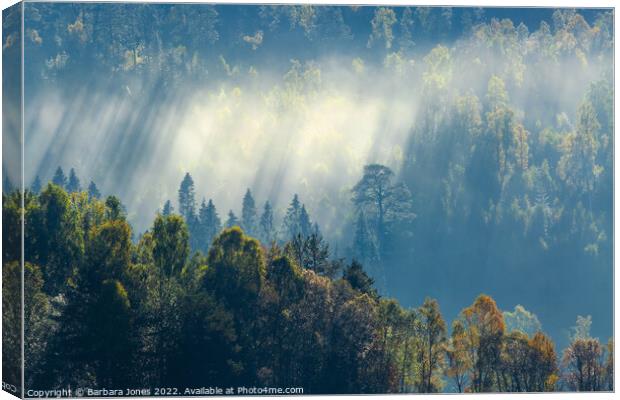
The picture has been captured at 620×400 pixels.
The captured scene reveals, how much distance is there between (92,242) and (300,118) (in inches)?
196

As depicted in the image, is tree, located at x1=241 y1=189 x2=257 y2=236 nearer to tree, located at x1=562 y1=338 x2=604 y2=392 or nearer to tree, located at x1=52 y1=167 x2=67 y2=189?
tree, located at x1=52 y1=167 x2=67 y2=189

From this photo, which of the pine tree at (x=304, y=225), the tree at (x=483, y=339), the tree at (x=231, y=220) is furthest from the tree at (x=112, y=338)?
the tree at (x=483, y=339)

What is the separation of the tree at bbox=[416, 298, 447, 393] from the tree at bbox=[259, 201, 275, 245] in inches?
137

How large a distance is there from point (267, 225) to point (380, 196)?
97.1 inches

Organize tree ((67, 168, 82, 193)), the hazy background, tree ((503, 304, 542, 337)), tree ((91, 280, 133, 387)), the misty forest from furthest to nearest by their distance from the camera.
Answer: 1. tree ((503, 304, 542, 337))
2. the hazy background
3. tree ((67, 168, 82, 193))
4. the misty forest
5. tree ((91, 280, 133, 387))

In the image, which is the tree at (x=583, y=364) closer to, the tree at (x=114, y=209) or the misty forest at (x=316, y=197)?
the misty forest at (x=316, y=197)

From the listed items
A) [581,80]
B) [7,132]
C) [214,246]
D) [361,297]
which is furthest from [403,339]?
[7,132]

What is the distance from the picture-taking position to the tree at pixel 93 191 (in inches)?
1224

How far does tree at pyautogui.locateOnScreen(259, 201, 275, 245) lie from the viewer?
31.8 metres

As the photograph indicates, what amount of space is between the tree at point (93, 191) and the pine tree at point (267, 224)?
11.2 ft

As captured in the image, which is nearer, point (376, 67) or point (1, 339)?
point (1, 339)

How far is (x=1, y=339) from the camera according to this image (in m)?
30.4

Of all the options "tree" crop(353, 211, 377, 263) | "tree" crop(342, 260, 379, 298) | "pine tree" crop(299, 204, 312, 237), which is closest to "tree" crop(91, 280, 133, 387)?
"pine tree" crop(299, 204, 312, 237)

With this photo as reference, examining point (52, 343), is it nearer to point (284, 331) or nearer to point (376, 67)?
point (284, 331)
